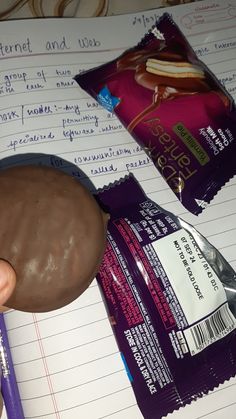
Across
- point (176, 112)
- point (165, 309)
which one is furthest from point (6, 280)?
point (176, 112)

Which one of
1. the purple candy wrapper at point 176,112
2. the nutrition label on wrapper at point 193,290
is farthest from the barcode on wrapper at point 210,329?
the purple candy wrapper at point 176,112

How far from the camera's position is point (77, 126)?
0.58m

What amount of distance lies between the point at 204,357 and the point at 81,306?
13 cm

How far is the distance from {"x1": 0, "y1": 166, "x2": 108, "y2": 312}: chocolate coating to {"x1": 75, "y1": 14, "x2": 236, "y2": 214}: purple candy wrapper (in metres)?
0.19

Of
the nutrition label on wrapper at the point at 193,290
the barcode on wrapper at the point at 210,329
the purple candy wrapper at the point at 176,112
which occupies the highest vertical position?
the purple candy wrapper at the point at 176,112

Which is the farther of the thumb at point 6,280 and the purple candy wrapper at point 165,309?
the purple candy wrapper at point 165,309

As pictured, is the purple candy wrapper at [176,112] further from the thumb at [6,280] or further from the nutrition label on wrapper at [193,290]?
the thumb at [6,280]

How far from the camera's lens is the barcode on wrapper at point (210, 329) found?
1.59ft

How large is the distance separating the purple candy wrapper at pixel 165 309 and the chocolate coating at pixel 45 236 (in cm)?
10

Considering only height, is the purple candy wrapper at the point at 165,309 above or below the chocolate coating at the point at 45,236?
below

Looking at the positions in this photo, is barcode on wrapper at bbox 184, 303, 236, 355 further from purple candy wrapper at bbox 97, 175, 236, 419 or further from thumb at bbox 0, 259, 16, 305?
thumb at bbox 0, 259, 16, 305

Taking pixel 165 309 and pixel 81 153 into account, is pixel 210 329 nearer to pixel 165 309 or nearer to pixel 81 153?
pixel 165 309

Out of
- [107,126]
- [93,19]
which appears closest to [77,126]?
[107,126]

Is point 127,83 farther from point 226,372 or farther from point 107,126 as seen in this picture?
point 226,372
